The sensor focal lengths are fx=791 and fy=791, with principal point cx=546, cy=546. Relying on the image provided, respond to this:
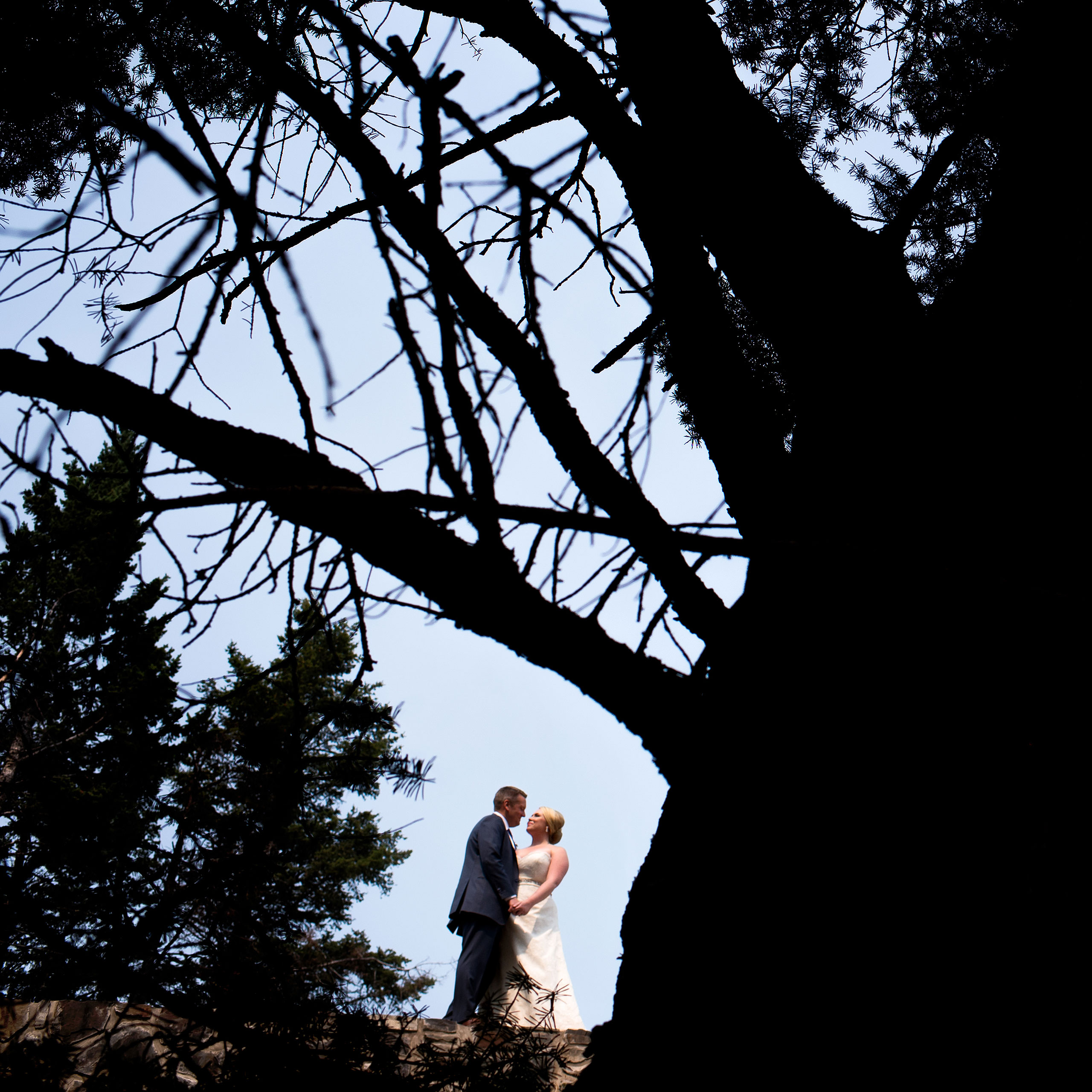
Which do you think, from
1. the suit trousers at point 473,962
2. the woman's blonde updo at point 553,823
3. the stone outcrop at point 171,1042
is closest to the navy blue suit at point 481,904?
the suit trousers at point 473,962

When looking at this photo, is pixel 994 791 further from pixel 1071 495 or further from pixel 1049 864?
pixel 1071 495

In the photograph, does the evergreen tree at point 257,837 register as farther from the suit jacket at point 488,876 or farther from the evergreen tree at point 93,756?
the suit jacket at point 488,876

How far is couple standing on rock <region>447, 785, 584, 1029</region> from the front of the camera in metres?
4.20

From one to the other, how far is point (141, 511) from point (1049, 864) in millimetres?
1140

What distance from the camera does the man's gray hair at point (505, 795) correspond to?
15.8 ft

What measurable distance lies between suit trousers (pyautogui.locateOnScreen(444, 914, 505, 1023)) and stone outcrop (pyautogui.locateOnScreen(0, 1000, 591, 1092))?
1.26 meters

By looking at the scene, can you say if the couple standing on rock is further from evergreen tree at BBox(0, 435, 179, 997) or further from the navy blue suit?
evergreen tree at BBox(0, 435, 179, 997)

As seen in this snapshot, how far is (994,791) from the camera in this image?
2.97 feet

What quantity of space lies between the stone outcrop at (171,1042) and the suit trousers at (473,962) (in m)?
1.26

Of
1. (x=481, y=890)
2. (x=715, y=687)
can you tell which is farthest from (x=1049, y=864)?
(x=481, y=890)

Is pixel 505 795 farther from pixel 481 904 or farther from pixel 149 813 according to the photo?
pixel 149 813

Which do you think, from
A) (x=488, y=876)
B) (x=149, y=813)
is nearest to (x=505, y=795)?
(x=488, y=876)

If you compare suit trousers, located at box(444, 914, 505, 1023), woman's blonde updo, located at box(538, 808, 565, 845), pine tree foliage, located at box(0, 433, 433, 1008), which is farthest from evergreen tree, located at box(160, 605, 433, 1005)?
woman's blonde updo, located at box(538, 808, 565, 845)

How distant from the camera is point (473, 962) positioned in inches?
165
